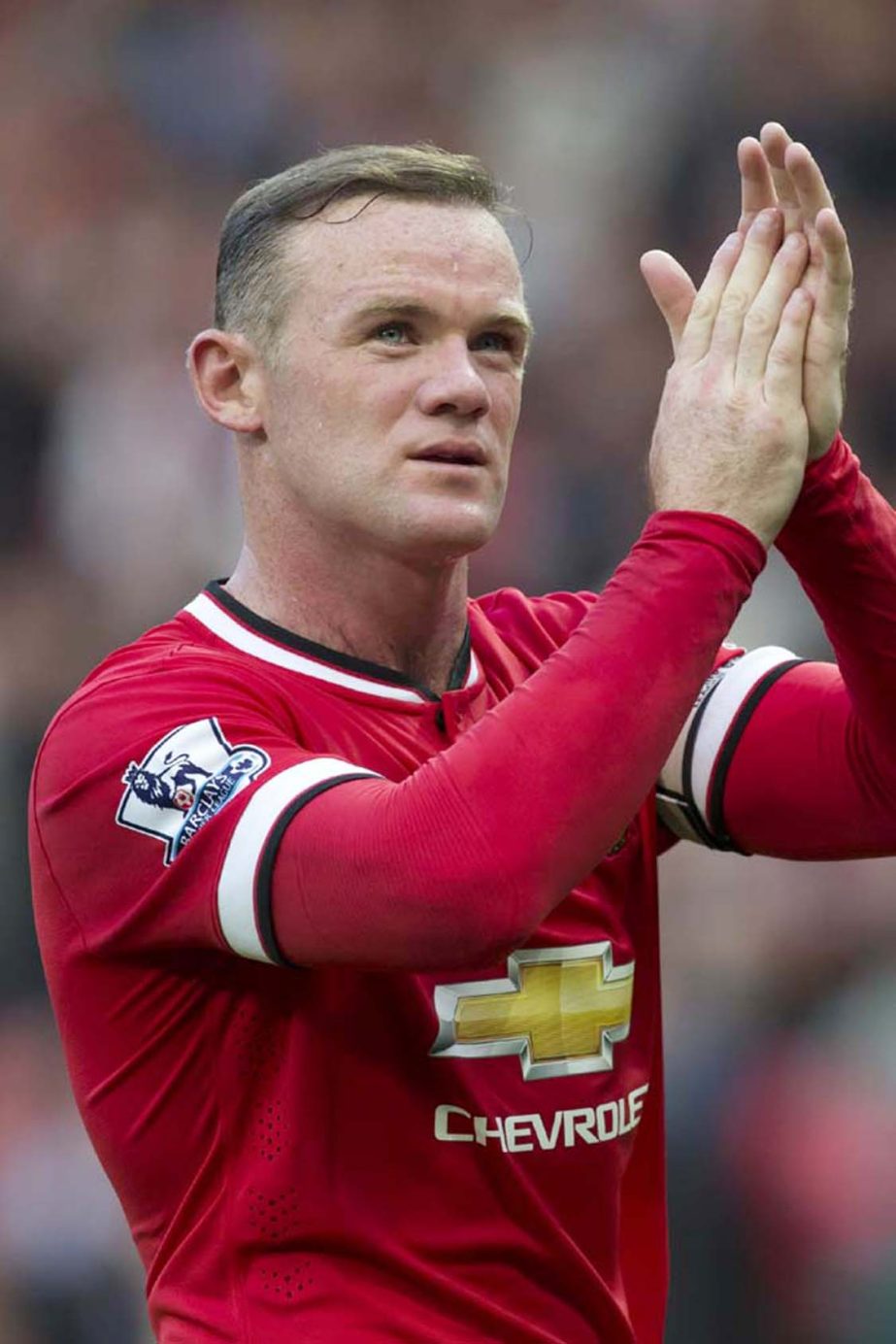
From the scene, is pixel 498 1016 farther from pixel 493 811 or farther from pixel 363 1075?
pixel 493 811

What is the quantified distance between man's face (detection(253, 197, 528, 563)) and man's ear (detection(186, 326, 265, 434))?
0.05 meters

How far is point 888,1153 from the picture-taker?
5.37m

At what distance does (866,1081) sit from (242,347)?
10.9ft

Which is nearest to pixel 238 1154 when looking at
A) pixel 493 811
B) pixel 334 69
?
pixel 493 811

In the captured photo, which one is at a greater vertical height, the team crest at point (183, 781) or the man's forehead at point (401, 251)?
the man's forehead at point (401, 251)

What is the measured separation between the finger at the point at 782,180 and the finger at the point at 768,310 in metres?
0.03

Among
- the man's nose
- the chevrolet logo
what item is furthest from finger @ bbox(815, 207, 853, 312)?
the chevrolet logo

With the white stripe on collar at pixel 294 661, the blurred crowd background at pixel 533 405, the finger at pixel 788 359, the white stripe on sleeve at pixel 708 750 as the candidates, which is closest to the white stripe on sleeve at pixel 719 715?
the white stripe on sleeve at pixel 708 750

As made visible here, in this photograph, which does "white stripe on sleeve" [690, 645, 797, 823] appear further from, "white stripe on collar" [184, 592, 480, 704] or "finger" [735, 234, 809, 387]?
"finger" [735, 234, 809, 387]

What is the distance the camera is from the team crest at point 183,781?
7.55 feet

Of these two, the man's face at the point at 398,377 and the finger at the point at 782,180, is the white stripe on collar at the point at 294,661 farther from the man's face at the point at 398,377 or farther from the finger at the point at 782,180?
the finger at the point at 782,180

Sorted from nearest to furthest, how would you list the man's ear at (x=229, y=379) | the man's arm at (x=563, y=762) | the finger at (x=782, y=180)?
the man's arm at (x=563, y=762) → the finger at (x=782, y=180) → the man's ear at (x=229, y=379)

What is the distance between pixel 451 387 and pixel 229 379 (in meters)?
0.42

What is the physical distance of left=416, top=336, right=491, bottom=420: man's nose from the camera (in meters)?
2.56
